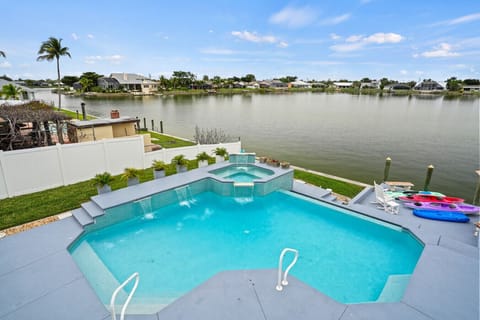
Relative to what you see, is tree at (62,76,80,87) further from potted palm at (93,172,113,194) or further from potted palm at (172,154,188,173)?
potted palm at (93,172,113,194)

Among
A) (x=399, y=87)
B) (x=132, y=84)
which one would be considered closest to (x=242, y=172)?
(x=132, y=84)

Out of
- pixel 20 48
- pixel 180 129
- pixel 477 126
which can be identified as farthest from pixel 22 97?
pixel 477 126

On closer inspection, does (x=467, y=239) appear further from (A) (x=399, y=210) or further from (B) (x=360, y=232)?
(B) (x=360, y=232)

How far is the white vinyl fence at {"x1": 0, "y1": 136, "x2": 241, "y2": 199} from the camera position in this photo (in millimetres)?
8491

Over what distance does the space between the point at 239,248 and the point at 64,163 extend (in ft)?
26.3

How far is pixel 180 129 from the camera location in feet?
88.1

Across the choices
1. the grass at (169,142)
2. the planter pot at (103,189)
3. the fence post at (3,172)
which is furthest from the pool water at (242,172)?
the fence post at (3,172)

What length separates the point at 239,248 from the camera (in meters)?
6.58

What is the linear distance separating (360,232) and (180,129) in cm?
2283

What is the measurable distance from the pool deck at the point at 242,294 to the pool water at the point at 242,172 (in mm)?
6112

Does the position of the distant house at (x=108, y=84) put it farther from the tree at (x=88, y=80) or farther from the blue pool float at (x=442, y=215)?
the blue pool float at (x=442, y=215)

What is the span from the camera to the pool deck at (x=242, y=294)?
3.83 meters

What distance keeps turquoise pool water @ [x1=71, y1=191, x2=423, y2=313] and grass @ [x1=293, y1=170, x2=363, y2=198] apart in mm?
2272

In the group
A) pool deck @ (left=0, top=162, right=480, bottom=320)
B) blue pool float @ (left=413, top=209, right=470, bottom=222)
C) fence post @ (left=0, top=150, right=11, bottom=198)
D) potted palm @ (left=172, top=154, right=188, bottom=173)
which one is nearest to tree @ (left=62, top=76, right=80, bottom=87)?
fence post @ (left=0, top=150, right=11, bottom=198)
